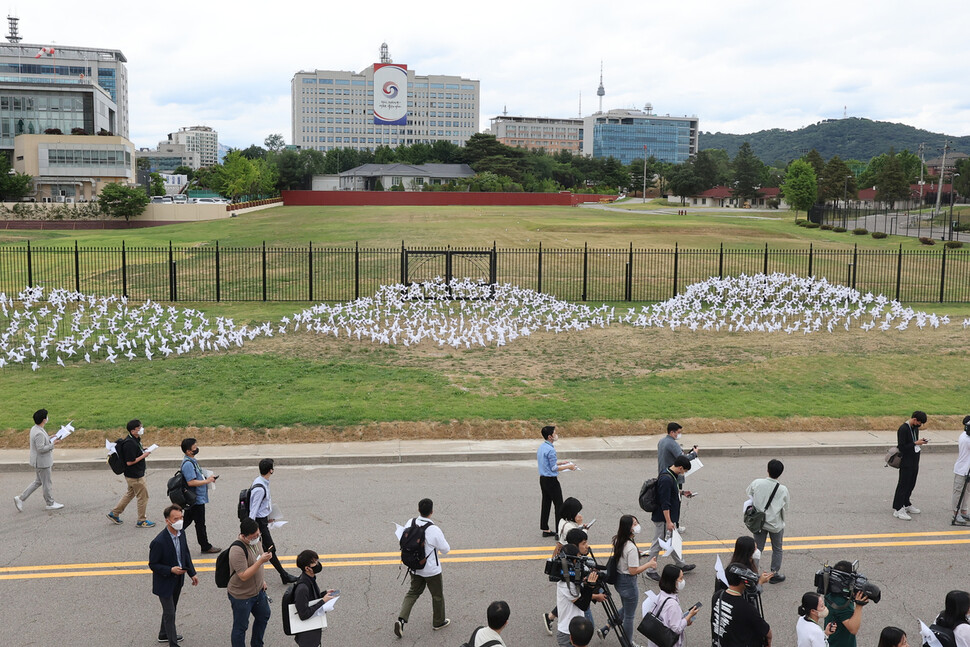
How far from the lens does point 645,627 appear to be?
6.31 metres

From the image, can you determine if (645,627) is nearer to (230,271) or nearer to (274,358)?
(274,358)

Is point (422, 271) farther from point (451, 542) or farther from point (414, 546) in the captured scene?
point (414, 546)

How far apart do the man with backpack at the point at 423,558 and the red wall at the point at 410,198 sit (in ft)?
256

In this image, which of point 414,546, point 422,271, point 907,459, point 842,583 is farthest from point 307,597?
point 422,271

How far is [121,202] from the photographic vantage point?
68812 mm

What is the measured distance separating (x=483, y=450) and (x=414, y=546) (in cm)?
648

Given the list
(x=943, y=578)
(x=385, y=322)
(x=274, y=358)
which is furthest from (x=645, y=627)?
(x=385, y=322)

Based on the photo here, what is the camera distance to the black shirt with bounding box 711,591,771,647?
6180mm

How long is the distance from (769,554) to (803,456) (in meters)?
4.93

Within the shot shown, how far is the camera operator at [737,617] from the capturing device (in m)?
6.19

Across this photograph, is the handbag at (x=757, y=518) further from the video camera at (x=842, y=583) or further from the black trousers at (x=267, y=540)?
the black trousers at (x=267, y=540)

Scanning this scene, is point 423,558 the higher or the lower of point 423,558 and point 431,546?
the lower

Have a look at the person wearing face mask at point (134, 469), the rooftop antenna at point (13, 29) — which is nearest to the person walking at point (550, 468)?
the person wearing face mask at point (134, 469)

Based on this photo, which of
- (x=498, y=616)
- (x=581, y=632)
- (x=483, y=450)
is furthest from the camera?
(x=483, y=450)
